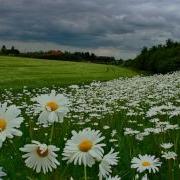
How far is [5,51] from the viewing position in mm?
87688

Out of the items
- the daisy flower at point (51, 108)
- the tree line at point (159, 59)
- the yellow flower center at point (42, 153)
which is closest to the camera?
the yellow flower center at point (42, 153)

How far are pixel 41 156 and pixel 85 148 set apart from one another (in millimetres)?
211

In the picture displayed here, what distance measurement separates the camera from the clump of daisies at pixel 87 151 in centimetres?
232

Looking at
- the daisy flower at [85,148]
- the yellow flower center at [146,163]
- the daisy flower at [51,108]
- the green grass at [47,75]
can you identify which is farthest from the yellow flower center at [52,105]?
the green grass at [47,75]

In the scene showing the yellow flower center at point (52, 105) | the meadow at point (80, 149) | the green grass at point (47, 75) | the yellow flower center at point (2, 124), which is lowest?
the green grass at point (47, 75)

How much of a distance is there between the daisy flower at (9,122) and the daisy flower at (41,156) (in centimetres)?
11

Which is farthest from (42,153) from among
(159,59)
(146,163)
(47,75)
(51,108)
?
(159,59)

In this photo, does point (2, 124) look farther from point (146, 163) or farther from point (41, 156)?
point (146, 163)

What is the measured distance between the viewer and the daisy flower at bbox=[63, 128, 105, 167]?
232 centimetres

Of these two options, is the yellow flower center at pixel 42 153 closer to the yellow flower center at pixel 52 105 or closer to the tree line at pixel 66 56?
the yellow flower center at pixel 52 105

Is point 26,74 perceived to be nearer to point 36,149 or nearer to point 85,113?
point 85,113

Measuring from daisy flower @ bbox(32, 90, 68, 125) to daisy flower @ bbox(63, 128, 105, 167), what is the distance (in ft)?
0.68

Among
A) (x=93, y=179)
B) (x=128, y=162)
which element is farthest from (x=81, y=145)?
(x=128, y=162)

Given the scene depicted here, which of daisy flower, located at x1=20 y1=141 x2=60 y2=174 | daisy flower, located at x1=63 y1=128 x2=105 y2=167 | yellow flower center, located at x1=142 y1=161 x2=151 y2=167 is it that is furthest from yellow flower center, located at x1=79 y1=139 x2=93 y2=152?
yellow flower center, located at x1=142 y1=161 x2=151 y2=167
